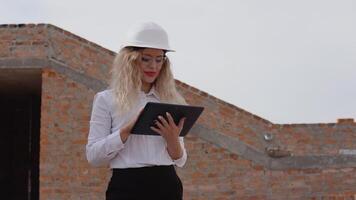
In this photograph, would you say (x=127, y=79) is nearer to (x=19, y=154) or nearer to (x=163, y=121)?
(x=163, y=121)

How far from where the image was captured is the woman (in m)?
2.81

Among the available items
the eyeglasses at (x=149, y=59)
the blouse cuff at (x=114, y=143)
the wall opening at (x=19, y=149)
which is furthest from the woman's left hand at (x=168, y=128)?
the wall opening at (x=19, y=149)

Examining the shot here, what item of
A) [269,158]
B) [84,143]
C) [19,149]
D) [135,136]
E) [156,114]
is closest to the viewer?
[156,114]

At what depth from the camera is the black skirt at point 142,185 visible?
2805 millimetres

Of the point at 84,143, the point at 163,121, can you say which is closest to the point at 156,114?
the point at 163,121

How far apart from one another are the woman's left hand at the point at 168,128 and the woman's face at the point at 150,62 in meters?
0.25

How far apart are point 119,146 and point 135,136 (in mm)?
117

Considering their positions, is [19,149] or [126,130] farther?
[19,149]

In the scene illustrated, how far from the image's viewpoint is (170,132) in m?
2.80

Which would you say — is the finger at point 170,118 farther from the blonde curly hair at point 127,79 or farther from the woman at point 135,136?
the blonde curly hair at point 127,79

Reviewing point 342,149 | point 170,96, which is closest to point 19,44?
point 342,149

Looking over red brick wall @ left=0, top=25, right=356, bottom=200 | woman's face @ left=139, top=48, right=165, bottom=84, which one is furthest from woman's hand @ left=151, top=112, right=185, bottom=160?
red brick wall @ left=0, top=25, right=356, bottom=200

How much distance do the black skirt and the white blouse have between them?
0.03m

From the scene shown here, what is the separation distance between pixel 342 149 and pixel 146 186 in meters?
7.57
